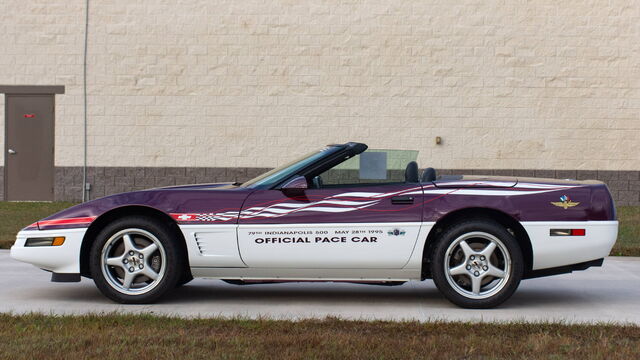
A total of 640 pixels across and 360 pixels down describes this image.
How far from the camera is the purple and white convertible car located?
20.6ft

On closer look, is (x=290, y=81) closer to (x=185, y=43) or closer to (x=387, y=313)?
(x=185, y=43)

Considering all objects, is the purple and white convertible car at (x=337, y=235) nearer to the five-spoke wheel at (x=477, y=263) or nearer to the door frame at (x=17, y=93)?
the five-spoke wheel at (x=477, y=263)

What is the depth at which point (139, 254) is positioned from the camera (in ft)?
21.0

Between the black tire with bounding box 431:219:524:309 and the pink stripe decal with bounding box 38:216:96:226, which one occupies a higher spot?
the pink stripe decal with bounding box 38:216:96:226

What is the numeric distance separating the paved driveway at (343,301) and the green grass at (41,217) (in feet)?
8.74

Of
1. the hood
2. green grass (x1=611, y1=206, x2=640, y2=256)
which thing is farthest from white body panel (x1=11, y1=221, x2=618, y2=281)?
green grass (x1=611, y1=206, x2=640, y2=256)

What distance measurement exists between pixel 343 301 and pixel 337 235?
0.67 metres

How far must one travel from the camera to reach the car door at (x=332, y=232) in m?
6.29

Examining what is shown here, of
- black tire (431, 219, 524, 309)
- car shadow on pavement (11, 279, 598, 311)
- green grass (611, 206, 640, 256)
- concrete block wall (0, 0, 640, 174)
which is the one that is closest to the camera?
black tire (431, 219, 524, 309)

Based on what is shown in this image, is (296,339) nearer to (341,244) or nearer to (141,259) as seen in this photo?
(341,244)

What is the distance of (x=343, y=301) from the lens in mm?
6684

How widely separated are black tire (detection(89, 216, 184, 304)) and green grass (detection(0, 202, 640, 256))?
501 centimetres

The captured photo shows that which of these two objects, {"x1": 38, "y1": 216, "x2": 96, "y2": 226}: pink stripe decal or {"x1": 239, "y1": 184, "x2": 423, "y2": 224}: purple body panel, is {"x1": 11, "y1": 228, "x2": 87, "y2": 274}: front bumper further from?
{"x1": 239, "y1": 184, "x2": 423, "y2": 224}: purple body panel

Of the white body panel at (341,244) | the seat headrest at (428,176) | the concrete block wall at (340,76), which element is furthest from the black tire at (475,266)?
the concrete block wall at (340,76)
